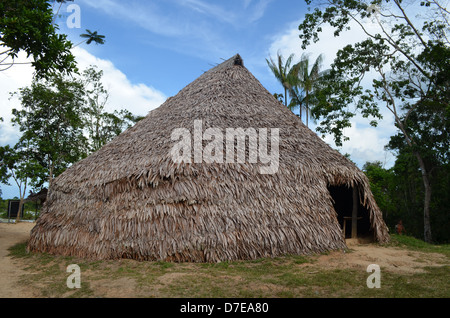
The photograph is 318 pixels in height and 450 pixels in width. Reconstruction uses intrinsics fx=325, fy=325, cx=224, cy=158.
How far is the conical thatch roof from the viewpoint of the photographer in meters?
6.65

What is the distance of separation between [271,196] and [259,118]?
8.58 ft

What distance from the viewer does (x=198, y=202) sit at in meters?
6.84

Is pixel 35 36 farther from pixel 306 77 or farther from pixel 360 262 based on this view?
pixel 306 77

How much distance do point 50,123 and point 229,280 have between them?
59.5ft

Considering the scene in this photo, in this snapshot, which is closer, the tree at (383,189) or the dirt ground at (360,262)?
the dirt ground at (360,262)

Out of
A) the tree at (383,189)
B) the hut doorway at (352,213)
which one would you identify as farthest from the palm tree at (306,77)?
the hut doorway at (352,213)

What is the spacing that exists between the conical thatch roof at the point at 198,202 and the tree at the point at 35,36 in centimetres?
306

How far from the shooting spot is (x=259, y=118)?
9008 millimetres

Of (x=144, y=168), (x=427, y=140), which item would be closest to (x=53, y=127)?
(x=144, y=168)

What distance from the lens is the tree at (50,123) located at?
61.7 feet

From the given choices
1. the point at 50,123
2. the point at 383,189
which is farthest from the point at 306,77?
the point at 50,123

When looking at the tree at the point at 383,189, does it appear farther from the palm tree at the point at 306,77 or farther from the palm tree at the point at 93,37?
the palm tree at the point at 93,37

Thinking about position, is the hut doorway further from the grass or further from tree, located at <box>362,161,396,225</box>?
tree, located at <box>362,161,396,225</box>

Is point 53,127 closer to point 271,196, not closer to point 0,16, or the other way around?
point 0,16
